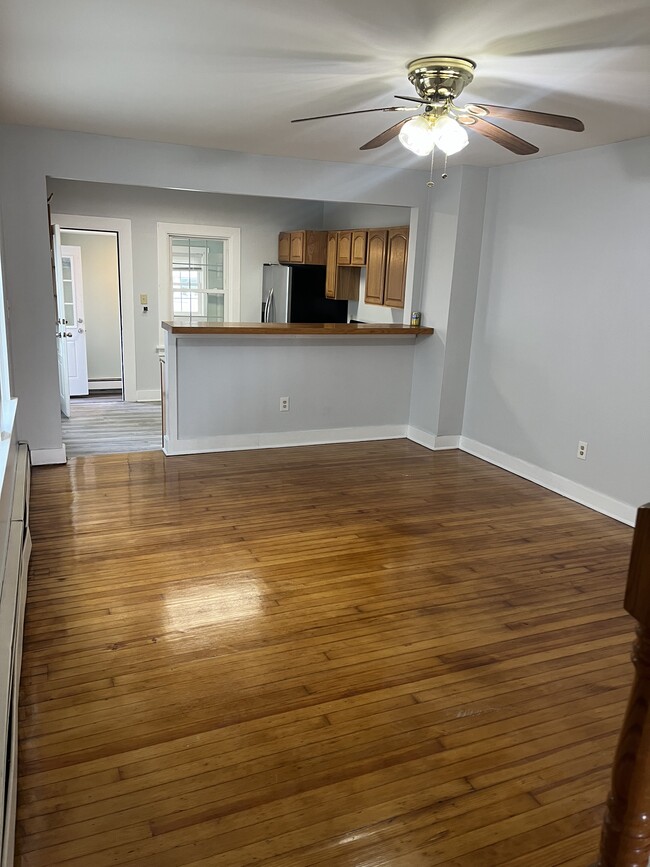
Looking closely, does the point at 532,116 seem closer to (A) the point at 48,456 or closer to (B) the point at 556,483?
(B) the point at 556,483

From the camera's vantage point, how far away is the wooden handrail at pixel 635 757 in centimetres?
104

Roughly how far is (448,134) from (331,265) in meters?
4.54

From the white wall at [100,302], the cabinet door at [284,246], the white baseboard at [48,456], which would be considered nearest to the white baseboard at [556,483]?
the cabinet door at [284,246]

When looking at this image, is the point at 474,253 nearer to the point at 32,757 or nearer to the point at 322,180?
the point at 322,180

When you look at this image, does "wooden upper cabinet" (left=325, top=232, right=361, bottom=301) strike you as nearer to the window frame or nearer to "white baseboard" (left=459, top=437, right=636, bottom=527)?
the window frame

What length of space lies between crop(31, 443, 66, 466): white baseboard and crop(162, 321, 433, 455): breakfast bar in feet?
2.71

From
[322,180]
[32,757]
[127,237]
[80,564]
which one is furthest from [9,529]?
[127,237]

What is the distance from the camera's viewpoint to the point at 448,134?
109 inches

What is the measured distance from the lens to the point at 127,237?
720 centimetres

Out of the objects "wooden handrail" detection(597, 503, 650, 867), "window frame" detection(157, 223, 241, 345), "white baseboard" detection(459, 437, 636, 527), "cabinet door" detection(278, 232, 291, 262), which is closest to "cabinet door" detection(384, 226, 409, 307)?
"white baseboard" detection(459, 437, 636, 527)

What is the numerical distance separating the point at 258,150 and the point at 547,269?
7.64ft

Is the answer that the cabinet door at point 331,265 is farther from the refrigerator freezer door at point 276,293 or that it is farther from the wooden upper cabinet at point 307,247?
the refrigerator freezer door at point 276,293

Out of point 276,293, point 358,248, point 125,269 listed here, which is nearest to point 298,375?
point 358,248

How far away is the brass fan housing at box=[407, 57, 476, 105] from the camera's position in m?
2.69
